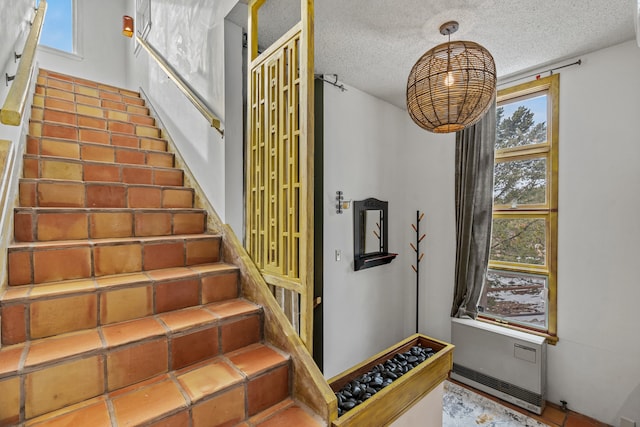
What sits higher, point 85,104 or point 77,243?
point 85,104

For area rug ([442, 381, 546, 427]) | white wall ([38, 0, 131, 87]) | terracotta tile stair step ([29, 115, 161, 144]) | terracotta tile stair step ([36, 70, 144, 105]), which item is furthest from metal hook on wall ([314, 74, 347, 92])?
white wall ([38, 0, 131, 87])

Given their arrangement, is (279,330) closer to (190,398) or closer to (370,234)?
(190,398)

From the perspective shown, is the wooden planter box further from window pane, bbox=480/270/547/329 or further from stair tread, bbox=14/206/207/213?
stair tread, bbox=14/206/207/213

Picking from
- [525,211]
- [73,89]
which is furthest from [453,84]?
[73,89]

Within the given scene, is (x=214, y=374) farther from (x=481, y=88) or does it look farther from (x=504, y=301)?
(x=504, y=301)

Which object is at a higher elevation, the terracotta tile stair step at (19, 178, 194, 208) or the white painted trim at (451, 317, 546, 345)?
the terracotta tile stair step at (19, 178, 194, 208)

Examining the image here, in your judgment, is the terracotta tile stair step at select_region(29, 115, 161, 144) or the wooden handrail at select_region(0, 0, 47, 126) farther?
the terracotta tile stair step at select_region(29, 115, 161, 144)

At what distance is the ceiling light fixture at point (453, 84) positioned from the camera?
1776 millimetres

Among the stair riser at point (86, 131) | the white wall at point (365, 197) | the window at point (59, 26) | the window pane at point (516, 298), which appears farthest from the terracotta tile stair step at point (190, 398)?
the window at point (59, 26)

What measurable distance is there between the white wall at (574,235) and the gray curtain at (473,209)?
175 mm

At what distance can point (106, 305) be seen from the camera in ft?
4.51

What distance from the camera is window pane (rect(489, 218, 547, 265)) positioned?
9.14 feet

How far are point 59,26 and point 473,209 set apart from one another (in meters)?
6.20

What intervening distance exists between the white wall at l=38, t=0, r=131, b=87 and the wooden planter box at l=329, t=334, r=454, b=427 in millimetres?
5568
